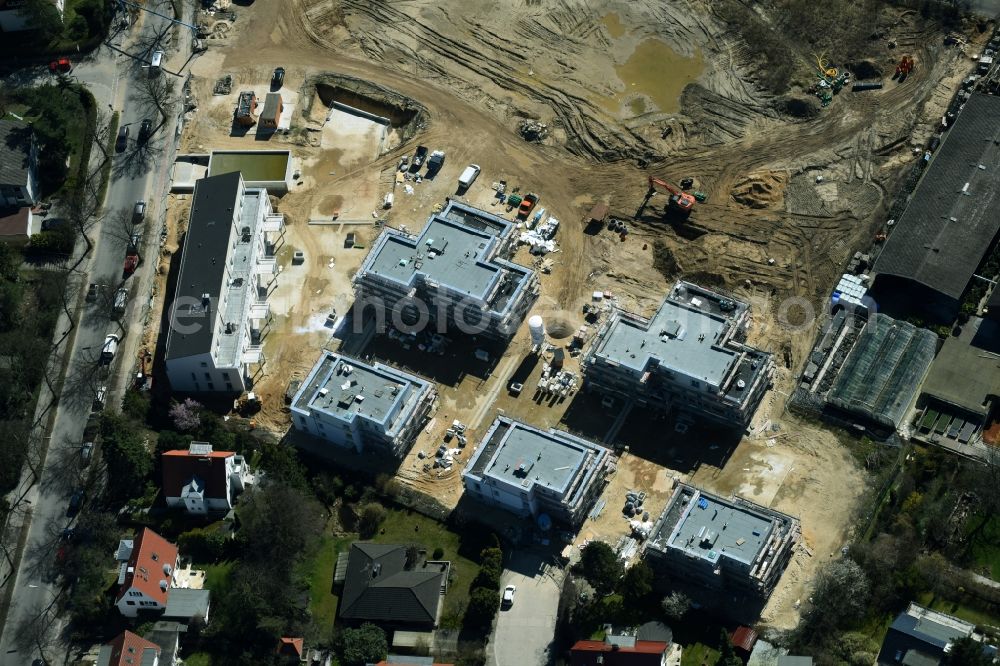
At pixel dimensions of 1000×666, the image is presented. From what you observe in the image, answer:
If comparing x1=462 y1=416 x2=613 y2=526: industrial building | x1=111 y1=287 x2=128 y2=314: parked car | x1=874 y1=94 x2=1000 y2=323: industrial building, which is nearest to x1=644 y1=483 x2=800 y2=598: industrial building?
x1=462 y1=416 x2=613 y2=526: industrial building

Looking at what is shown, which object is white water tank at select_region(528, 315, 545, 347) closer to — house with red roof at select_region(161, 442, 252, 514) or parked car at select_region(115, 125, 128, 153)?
house with red roof at select_region(161, 442, 252, 514)

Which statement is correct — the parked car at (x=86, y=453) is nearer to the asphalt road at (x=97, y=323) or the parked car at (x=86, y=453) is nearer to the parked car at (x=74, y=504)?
the asphalt road at (x=97, y=323)

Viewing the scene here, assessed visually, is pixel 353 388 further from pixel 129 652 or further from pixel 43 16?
pixel 43 16

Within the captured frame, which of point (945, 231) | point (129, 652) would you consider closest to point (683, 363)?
point (945, 231)

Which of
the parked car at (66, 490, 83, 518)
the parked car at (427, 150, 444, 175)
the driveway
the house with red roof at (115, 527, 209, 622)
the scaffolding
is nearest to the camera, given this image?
the driveway

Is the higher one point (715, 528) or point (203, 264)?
point (715, 528)

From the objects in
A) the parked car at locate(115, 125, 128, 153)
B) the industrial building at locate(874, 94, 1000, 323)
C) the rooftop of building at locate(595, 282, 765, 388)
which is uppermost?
the industrial building at locate(874, 94, 1000, 323)

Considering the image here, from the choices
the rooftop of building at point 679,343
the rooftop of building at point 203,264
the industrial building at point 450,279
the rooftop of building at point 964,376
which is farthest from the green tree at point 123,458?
the rooftop of building at point 964,376
